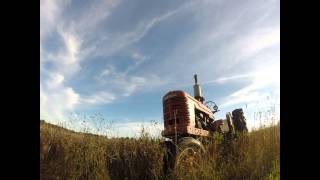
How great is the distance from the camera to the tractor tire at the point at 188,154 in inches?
217

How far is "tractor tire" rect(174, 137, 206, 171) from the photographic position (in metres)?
5.50

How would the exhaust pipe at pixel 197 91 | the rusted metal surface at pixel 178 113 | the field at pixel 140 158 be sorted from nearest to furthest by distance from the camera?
the field at pixel 140 158 → the rusted metal surface at pixel 178 113 → the exhaust pipe at pixel 197 91

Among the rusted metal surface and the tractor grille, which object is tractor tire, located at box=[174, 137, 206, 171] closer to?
the rusted metal surface

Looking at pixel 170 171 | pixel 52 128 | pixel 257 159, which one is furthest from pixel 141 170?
pixel 52 128

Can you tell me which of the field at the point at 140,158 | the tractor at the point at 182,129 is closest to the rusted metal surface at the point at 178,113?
the tractor at the point at 182,129

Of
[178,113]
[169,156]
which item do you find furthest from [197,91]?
[169,156]

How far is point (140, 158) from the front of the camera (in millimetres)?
5957

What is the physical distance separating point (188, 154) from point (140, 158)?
0.85 meters

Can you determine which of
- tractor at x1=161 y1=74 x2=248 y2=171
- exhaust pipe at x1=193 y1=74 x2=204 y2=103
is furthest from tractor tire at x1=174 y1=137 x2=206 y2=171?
exhaust pipe at x1=193 y1=74 x2=204 y2=103

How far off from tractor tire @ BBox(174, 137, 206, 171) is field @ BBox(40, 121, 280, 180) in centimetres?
13

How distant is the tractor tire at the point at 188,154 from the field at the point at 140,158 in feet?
0.42

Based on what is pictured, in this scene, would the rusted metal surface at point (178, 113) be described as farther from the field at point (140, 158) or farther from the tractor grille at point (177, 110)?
the field at point (140, 158)
